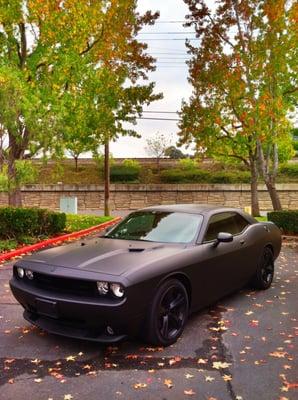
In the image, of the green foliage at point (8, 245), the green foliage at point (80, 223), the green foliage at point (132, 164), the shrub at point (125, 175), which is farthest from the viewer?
the green foliage at point (132, 164)

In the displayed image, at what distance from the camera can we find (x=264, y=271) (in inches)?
272

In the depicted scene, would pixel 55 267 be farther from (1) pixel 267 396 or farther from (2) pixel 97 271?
(1) pixel 267 396

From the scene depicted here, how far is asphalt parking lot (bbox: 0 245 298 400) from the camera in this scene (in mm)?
3525

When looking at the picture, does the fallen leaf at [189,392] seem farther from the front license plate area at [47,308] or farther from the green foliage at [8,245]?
the green foliage at [8,245]

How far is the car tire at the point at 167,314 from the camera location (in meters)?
4.31

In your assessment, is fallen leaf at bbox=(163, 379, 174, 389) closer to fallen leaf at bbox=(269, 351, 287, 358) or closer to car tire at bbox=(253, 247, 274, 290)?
fallen leaf at bbox=(269, 351, 287, 358)

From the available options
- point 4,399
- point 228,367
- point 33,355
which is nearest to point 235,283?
point 228,367

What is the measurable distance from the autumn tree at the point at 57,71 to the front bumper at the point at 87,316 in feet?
25.2

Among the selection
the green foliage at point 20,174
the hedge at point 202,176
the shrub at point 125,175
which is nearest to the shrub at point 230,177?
the hedge at point 202,176

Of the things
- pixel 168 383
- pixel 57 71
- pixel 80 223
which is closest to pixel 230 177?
pixel 80 223

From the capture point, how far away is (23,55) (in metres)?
14.3

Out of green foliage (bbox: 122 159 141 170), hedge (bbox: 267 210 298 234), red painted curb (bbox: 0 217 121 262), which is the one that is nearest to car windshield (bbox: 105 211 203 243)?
red painted curb (bbox: 0 217 121 262)

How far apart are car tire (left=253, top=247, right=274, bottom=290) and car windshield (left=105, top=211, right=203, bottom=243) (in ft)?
5.63

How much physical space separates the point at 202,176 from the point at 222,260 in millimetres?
25307
